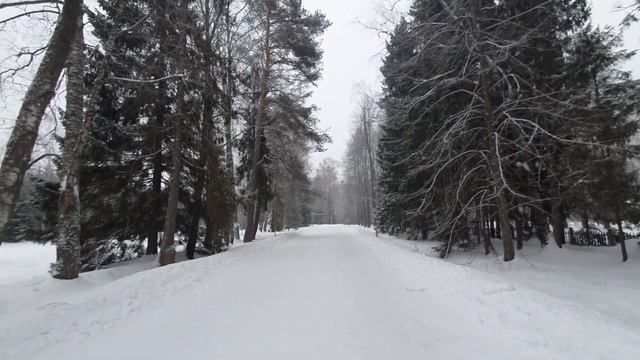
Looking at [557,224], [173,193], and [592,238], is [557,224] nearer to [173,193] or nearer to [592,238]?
[592,238]

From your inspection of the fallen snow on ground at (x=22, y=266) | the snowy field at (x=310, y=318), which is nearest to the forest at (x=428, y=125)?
the fallen snow on ground at (x=22, y=266)

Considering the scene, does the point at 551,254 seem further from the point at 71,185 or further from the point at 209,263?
the point at 71,185

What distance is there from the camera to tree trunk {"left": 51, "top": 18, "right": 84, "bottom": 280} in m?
7.07

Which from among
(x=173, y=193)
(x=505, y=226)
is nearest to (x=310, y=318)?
(x=173, y=193)

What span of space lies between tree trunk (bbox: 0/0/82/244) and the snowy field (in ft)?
5.41

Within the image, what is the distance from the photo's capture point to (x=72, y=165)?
7277 mm

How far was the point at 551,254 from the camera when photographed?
477 inches

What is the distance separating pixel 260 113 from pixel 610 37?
15155mm

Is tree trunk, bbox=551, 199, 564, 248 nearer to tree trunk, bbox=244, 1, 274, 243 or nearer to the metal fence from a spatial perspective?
the metal fence

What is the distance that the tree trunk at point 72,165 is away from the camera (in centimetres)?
707

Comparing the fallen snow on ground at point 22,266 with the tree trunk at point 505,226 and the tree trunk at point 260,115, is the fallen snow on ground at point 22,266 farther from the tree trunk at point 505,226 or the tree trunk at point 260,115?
the tree trunk at point 505,226

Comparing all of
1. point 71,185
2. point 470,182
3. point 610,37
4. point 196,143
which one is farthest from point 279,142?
point 610,37

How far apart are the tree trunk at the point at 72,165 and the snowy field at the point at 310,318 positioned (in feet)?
2.52

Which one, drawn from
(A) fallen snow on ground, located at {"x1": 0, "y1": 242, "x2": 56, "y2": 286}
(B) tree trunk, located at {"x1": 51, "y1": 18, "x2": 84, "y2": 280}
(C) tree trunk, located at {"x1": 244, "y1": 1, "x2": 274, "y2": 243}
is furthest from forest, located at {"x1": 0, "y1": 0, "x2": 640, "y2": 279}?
(C) tree trunk, located at {"x1": 244, "y1": 1, "x2": 274, "y2": 243}
